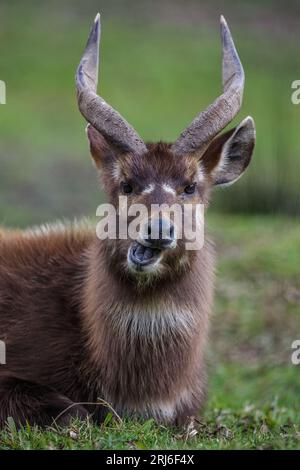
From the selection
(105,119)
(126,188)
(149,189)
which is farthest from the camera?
(105,119)

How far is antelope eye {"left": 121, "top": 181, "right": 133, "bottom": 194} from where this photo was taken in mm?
7691

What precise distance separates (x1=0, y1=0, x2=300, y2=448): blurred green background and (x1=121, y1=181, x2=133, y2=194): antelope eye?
173 centimetres

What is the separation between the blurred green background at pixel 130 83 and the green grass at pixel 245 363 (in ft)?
7.06

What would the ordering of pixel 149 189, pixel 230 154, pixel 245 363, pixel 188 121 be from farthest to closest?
pixel 188 121
pixel 245 363
pixel 230 154
pixel 149 189

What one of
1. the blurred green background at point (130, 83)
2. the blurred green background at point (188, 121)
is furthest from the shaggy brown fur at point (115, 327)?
the blurred green background at point (130, 83)

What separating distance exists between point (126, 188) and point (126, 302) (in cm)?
84

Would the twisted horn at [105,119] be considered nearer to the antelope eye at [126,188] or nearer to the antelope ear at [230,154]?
the antelope eye at [126,188]

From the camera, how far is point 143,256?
→ 23.9ft

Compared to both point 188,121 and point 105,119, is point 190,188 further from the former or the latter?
point 188,121

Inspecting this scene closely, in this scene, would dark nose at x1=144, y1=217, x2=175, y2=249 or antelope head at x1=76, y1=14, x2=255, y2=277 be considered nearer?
dark nose at x1=144, y1=217, x2=175, y2=249

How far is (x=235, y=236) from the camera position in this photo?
608 inches

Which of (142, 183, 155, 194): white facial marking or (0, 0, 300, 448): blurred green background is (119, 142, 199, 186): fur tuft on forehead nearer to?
(142, 183, 155, 194): white facial marking

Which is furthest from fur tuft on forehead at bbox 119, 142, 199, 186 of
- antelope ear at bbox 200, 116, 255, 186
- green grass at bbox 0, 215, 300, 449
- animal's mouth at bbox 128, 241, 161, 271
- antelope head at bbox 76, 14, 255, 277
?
green grass at bbox 0, 215, 300, 449

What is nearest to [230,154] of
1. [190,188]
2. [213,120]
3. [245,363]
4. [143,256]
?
[213,120]
